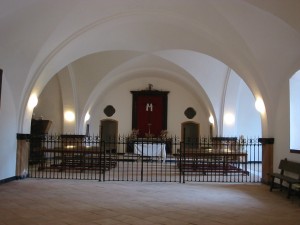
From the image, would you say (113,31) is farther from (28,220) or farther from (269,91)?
(28,220)

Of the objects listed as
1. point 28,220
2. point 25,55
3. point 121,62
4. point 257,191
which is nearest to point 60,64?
point 25,55

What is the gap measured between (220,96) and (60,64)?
7904 mm

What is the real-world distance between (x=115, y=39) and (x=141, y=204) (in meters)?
5.53

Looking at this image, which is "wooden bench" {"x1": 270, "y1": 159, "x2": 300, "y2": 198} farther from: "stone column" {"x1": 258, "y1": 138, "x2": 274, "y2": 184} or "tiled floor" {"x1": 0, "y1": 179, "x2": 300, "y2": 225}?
"stone column" {"x1": 258, "y1": 138, "x2": 274, "y2": 184}

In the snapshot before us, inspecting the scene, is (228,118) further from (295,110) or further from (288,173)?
(288,173)

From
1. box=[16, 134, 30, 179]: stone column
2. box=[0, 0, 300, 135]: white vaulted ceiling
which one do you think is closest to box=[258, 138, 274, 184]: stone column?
box=[0, 0, 300, 135]: white vaulted ceiling

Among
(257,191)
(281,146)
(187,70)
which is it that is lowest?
(257,191)

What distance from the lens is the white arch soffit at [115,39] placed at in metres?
8.21

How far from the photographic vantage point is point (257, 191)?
755cm

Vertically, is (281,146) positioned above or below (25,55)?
below

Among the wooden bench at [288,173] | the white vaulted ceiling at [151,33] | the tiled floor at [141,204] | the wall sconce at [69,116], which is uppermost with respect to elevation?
the white vaulted ceiling at [151,33]

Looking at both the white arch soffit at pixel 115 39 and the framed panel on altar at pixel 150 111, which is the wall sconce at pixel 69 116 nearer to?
the framed panel on altar at pixel 150 111

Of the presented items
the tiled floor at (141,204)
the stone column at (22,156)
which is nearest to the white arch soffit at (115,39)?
the stone column at (22,156)

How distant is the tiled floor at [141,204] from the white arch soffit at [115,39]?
2962 mm
